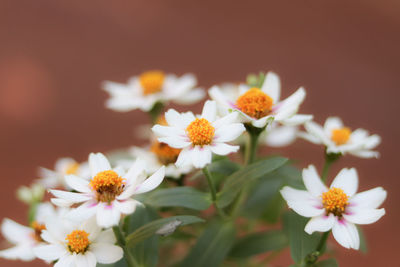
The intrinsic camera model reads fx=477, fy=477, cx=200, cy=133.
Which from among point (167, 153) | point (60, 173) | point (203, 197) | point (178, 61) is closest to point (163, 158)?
point (167, 153)

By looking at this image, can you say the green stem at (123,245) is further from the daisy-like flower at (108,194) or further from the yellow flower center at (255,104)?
the yellow flower center at (255,104)

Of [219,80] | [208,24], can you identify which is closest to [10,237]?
[219,80]

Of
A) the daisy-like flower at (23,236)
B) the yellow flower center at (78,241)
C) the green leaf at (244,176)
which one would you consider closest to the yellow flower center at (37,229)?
the daisy-like flower at (23,236)

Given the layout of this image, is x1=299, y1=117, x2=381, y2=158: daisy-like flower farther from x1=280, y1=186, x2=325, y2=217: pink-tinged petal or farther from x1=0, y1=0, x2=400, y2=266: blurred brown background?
x1=0, y1=0, x2=400, y2=266: blurred brown background

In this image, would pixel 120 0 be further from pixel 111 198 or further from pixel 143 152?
pixel 111 198

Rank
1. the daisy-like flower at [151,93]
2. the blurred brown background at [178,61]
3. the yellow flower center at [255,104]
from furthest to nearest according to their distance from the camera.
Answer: the blurred brown background at [178,61] < the daisy-like flower at [151,93] < the yellow flower center at [255,104]
